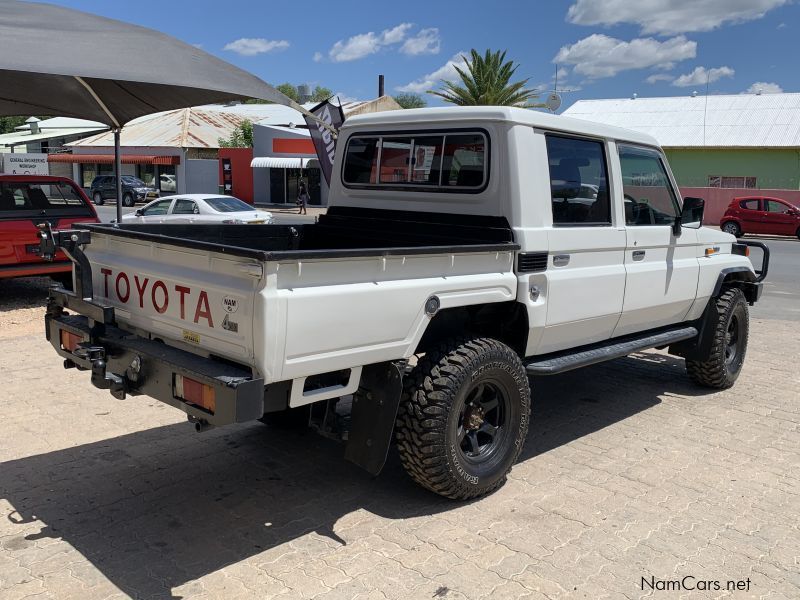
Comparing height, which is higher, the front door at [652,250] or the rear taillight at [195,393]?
the front door at [652,250]

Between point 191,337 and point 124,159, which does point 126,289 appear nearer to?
point 191,337

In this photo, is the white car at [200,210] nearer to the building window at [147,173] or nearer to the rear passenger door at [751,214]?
the rear passenger door at [751,214]

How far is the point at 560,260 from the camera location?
4379 mm

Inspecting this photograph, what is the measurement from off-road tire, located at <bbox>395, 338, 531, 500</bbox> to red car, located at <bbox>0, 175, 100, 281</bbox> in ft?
23.3

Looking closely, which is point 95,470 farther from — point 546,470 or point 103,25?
point 103,25

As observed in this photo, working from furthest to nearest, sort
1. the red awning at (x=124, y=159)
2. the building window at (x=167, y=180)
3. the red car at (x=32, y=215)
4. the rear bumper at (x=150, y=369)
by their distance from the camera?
1. the building window at (x=167, y=180)
2. the red awning at (x=124, y=159)
3. the red car at (x=32, y=215)
4. the rear bumper at (x=150, y=369)

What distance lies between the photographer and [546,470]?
14.7 feet

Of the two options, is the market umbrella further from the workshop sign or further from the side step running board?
the workshop sign

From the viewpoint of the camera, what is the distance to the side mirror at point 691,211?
17.9 feet

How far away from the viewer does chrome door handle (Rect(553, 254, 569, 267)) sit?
4348 millimetres

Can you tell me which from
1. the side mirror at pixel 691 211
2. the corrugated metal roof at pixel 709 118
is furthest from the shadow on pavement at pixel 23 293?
the corrugated metal roof at pixel 709 118

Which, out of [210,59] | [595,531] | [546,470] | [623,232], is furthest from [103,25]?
[595,531]

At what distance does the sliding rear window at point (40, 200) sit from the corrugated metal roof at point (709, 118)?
31.6 meters

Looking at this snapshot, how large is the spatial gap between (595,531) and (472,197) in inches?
80.6
